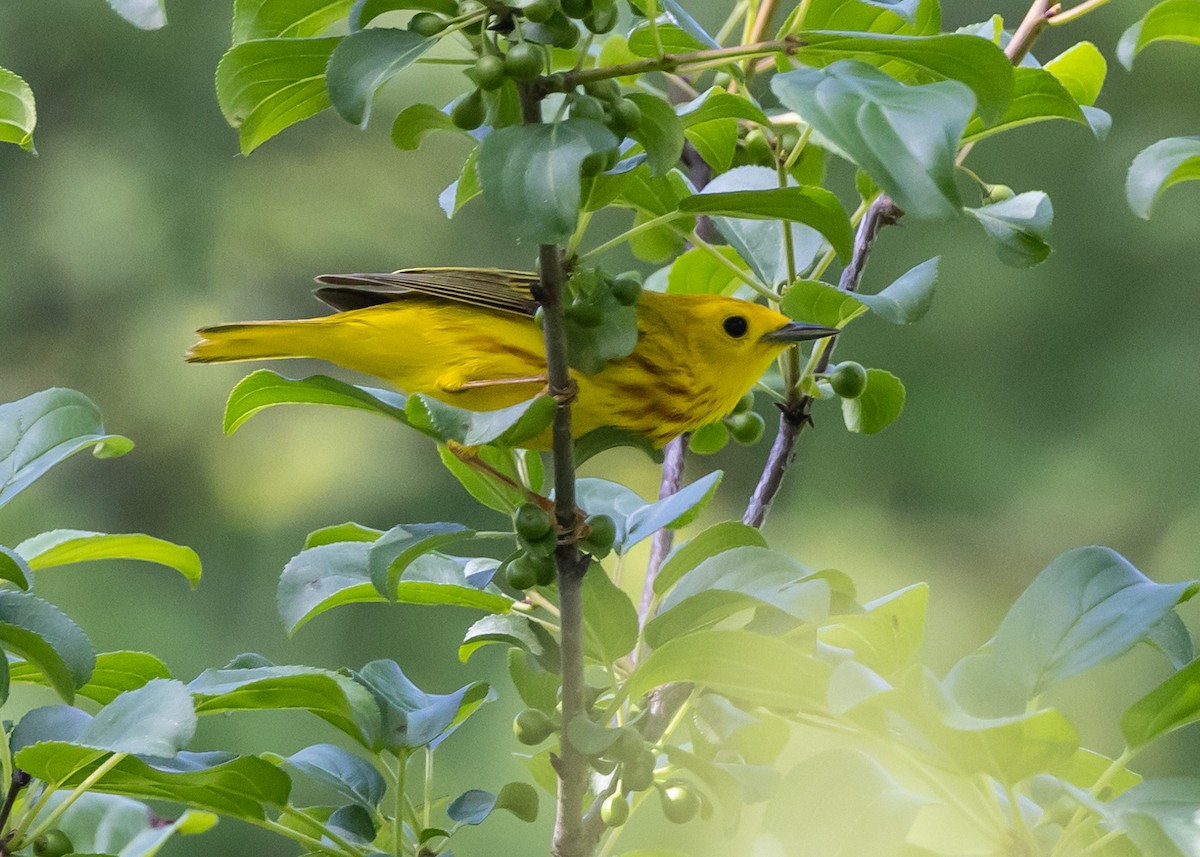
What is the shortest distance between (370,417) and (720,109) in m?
4.01

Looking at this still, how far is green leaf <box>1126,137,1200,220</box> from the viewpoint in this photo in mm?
1462

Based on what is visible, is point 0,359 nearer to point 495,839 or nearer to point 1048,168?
point 495,839

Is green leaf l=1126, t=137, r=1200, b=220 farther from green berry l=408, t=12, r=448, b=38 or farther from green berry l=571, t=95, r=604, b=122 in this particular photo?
green berry l=408, t=12, r=448, b=38

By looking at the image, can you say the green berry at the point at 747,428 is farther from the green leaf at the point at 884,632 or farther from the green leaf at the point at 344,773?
the green leaf at the point at 344,773

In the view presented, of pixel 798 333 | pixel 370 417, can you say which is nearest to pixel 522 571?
pixel 798 333

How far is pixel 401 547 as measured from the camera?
1.37m

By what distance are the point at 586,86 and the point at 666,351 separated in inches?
43.4

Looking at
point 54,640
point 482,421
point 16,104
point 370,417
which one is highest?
point 16,104

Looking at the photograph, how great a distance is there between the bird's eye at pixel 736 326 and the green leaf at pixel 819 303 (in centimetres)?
71

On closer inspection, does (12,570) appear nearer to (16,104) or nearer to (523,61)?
(16,104)

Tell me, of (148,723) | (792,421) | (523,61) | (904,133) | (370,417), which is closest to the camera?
(904,133)

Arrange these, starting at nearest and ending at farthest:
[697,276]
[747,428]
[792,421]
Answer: [792,421]
[697,276]
[747,428]

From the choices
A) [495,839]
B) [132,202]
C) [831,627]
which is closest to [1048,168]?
[495,839]

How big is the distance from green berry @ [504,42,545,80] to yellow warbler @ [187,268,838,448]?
1096mm
